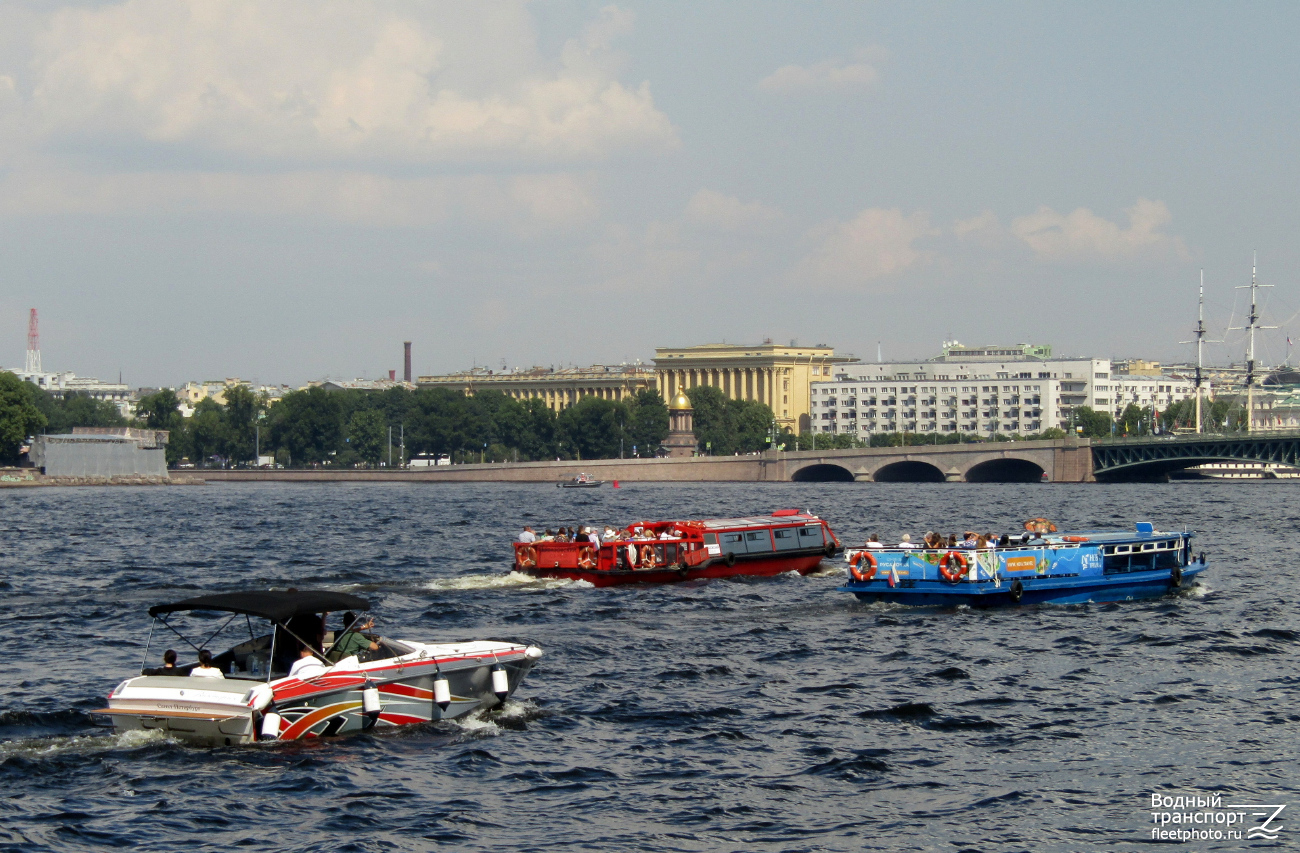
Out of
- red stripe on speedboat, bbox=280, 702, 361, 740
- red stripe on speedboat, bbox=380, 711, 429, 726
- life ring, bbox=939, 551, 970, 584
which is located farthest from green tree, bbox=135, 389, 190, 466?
red stripe on speedboat, bbox=280, 702, 361, 740

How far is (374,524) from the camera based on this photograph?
80188 millimetres

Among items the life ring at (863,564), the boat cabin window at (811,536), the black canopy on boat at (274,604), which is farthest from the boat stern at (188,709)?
the boat cabin window at (811,536)

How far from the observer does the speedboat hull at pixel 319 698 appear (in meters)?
21.2

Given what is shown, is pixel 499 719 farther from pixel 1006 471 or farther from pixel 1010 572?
pixel 1006 471

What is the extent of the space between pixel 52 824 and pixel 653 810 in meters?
7.22

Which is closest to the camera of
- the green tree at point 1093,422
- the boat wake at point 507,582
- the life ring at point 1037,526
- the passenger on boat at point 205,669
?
the passenger on boat at point 205,669

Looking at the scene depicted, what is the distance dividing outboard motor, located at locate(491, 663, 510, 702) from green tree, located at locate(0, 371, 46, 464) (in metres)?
128

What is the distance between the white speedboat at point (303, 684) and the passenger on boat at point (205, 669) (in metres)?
0.04

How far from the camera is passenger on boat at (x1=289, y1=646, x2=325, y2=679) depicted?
21.9 meters

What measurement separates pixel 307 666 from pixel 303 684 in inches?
10.4

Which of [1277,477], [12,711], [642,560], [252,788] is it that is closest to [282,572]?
[642,560]

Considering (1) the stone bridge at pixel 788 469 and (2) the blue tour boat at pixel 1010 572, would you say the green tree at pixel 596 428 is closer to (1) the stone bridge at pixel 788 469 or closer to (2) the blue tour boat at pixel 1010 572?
(1) the stone bridge at pixel 788 469

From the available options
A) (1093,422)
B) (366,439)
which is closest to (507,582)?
(366,439)

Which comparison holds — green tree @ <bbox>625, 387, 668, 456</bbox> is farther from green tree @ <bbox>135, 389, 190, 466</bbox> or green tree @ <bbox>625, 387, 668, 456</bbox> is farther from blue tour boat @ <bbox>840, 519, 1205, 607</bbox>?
blue tour boat @ <bbox>840, 519, 1205, 607</bbox>
